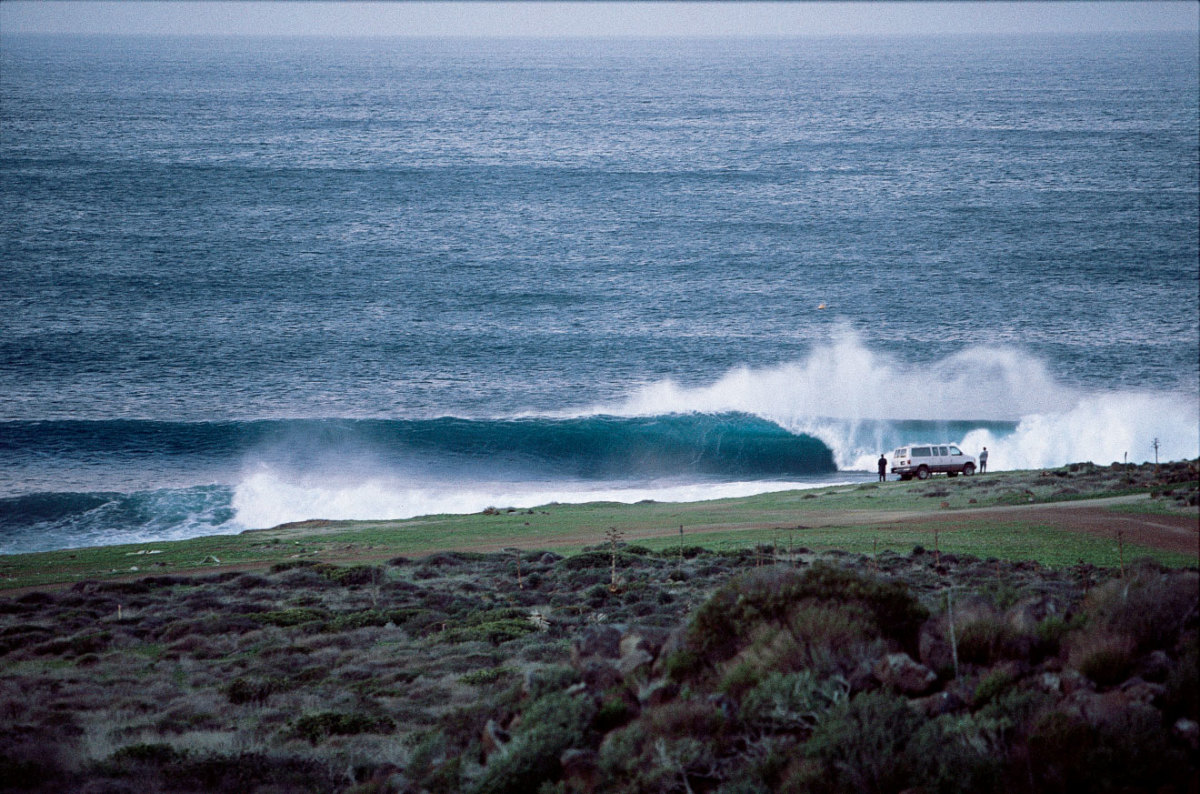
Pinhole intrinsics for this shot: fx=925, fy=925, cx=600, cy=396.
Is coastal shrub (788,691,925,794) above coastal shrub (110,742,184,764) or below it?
above

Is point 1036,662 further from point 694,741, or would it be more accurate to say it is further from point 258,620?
point 258,620

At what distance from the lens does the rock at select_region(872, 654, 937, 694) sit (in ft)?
28.3

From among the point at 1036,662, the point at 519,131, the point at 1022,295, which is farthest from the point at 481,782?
the point at 519,131

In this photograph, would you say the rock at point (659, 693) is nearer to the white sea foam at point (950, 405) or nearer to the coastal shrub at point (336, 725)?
the coastal shrub at point (336, 725)

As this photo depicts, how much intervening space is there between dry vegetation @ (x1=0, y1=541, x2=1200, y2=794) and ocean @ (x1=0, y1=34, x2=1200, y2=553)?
70.0ft

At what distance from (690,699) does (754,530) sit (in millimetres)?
16477

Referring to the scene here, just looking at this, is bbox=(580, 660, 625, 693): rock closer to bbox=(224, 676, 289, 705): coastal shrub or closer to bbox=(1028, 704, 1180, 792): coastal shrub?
bbox=(1028, 704, 1180, 792): coastal shrub

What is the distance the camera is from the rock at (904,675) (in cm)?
862

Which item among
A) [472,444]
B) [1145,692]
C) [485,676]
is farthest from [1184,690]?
[472,444]

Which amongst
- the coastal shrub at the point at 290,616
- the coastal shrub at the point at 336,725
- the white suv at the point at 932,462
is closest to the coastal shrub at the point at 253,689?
the coastal shrub at the point at 336,725

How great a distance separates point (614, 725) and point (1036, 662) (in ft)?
13.7

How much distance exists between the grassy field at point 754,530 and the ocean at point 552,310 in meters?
6.69

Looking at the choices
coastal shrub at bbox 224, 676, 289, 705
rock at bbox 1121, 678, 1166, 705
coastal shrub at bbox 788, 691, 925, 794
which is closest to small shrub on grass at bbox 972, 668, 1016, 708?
coastal shrub at bbox 788, 691, 925, 794

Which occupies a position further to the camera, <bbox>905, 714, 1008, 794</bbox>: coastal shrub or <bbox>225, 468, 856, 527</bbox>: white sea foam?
<bbox>225, 468, 856, 527</bbox>: white sea foam
